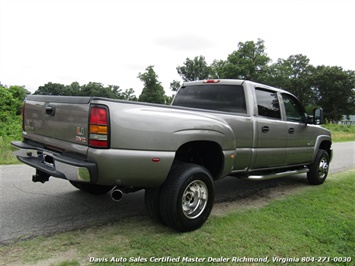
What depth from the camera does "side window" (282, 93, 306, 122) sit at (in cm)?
525

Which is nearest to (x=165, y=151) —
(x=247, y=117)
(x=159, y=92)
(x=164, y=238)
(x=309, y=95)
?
(x=164, y=238)

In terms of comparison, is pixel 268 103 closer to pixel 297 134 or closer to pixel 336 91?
pixel 297 134

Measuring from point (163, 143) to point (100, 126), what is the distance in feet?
2.14

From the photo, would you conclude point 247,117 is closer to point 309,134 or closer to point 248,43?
point 309,134

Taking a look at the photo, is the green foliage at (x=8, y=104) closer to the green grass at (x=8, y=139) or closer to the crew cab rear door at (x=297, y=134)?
the green grass at (x=8, y=139)

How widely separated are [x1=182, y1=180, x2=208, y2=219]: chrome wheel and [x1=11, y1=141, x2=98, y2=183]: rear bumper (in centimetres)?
108

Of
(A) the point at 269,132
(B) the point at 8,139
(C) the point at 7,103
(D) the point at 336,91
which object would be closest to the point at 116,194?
(A) the point at 269,132

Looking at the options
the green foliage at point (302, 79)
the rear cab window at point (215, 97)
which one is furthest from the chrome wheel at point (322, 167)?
the green foliage at point (302, 79)

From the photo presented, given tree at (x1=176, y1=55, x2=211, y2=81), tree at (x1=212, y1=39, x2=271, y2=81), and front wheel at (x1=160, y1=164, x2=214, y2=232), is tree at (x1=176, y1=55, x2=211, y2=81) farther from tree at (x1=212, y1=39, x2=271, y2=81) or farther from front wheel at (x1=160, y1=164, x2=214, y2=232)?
front wheel at (x1=160, y1=164, x2=214, y2=232)

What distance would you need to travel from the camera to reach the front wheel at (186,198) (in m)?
3.11

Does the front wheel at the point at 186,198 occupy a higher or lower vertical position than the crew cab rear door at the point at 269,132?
lower

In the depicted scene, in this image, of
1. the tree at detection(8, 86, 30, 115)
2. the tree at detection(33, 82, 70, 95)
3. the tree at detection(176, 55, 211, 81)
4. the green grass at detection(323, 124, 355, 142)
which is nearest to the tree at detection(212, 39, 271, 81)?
the tree at detection(176, 55, 211, 81)

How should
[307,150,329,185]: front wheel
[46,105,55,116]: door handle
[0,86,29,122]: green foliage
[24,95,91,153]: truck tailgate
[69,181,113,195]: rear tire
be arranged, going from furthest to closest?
[0,86,29,122]: green foliage
[307,150,329,185]: front wheel
[69,181,113,195]: rear tire
[46,105,55,116]: door handle
[24,95,91,153]: truck tailgate

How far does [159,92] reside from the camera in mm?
52375
